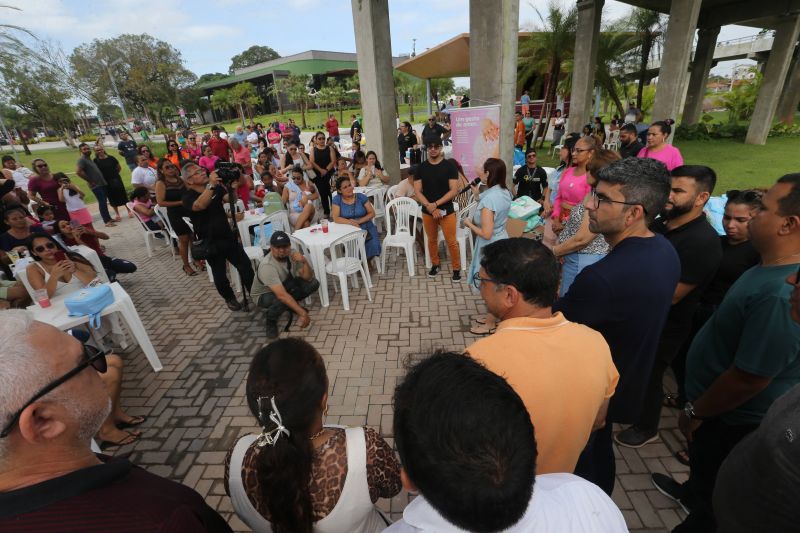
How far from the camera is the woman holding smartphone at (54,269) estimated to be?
357 centimetres

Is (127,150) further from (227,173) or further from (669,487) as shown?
(669,487)

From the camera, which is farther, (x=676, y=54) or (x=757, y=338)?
(x=676, y=54)

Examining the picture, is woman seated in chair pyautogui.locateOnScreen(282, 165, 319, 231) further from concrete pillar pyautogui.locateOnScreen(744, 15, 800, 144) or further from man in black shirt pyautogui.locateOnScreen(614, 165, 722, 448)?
concrete pillar pyautogui.locateOnScreen(744, 15, 800, 144)

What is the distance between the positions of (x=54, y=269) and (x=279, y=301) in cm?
215

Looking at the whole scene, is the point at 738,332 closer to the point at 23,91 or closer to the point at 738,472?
the point at 738,472

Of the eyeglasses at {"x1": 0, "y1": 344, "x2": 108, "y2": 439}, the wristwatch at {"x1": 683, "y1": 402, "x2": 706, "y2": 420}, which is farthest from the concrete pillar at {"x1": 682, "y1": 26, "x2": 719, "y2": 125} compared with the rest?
the eyeglasses at {"x1": 0, "y1": 344, "x2": 108, "y2": 439}

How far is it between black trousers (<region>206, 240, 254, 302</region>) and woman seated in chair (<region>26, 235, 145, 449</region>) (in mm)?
1226

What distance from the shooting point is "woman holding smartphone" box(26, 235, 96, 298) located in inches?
140

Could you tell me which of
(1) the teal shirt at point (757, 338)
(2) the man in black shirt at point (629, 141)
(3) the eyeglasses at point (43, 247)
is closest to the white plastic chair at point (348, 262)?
(3) the eyeglasses at point (43, 247)

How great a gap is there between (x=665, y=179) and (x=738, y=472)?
139 cm

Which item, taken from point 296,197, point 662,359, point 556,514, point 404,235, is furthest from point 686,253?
point 296,197

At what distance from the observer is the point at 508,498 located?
690mm

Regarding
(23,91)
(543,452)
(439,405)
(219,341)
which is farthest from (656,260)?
(23,91)

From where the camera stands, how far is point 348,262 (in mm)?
4859
